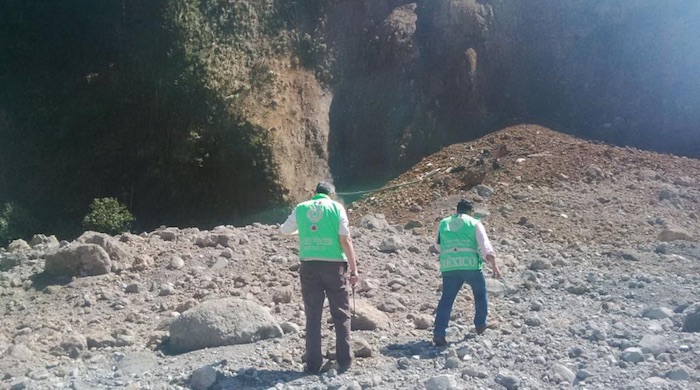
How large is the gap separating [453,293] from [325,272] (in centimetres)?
141

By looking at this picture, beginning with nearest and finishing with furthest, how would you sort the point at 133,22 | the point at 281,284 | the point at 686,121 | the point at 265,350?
1. the point at 265,350
2. the point at 281,284
3. the point at 686,121
4. the point at 133,22

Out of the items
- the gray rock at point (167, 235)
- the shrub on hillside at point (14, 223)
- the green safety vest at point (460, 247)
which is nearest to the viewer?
the green safety vest at point (460, 247)

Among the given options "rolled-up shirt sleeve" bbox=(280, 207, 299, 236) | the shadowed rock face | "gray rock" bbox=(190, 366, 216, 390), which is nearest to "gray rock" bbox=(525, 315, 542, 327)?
"rolled-up shirt sleeve" bbox=(280, 207, 299, 236)

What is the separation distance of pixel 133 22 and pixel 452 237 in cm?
1307

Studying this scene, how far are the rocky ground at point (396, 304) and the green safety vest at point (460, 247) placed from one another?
0.68m

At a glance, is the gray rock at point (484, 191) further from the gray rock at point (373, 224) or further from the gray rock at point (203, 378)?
the gray rock at point (203, 378)

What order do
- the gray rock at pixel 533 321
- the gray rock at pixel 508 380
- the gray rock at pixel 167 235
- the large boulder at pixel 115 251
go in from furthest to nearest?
the gray rock at pixel 167 235 < the large boulder at pixel 115 251 < the gray rock at pixel 533 321 < the gray rock at pixel 508 380

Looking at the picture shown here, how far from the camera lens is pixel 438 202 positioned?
48.1ft

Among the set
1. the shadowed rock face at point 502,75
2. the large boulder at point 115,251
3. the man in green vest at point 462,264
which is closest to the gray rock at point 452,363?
the man in green vest at point 462,264

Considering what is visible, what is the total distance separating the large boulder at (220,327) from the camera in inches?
285

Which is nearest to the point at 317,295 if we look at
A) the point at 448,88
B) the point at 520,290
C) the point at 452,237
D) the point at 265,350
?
the point at 265,350

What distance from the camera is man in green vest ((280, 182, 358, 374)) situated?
21.2 ft

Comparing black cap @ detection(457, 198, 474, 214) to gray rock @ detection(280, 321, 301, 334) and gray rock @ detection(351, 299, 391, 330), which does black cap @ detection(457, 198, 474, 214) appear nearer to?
gray rock @ detection(351, 299, 391, 330)

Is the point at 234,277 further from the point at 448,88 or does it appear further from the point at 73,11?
the point at 73,11
